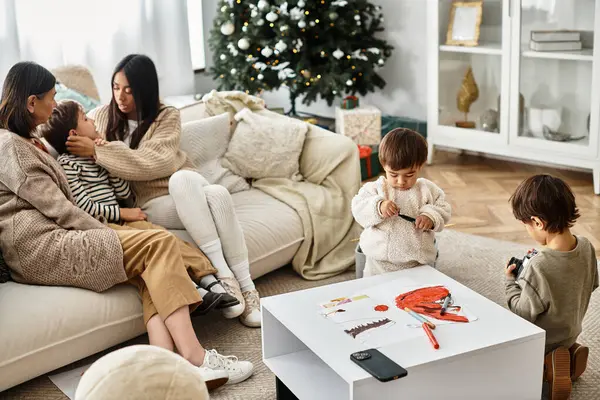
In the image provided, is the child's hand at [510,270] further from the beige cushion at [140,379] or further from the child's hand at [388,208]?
the beige cushion at [140,379]

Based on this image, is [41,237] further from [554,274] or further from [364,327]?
[554,274]

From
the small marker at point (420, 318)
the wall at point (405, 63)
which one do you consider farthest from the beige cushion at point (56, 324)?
the wall at point (405, 63)

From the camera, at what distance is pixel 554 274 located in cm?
216

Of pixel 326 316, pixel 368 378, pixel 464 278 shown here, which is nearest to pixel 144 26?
pixel 464 278

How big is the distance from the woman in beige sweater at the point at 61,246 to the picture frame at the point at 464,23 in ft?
8.26

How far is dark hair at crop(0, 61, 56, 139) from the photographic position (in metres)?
2.44

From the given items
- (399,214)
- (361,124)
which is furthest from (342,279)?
(361,124)

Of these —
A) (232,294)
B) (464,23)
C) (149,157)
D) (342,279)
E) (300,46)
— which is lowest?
(342,279)

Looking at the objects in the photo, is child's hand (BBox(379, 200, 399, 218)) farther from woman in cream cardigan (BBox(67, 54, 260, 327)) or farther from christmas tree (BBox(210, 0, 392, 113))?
christmas tree (BBox(210, 0, 392, 113))

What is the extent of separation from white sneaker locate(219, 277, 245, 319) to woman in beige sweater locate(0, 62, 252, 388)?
0.71 feet

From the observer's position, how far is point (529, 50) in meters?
4.14

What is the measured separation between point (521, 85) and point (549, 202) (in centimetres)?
224

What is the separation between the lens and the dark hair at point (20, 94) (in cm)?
244

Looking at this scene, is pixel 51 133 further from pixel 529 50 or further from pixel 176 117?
pixel 529 50
